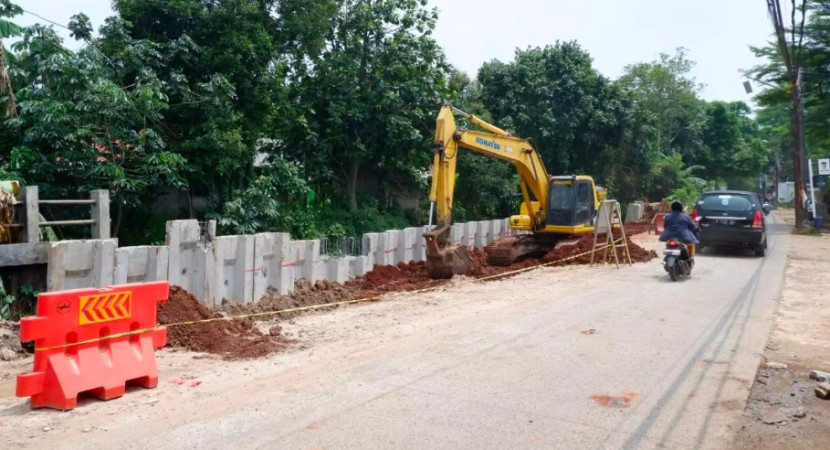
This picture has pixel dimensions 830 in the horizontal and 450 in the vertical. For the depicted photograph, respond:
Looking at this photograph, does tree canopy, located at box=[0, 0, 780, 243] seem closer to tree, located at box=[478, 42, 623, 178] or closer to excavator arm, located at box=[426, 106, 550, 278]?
A: tree, located at box=[478, 42, 623, 178]

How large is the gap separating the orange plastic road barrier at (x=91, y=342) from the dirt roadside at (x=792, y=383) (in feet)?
16.4

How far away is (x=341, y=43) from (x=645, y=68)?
36.3 meters

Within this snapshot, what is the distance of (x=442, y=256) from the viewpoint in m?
14.0

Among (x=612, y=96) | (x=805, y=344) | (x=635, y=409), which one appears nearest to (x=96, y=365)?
(x=635, y=409)

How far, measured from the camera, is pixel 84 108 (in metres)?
12.6

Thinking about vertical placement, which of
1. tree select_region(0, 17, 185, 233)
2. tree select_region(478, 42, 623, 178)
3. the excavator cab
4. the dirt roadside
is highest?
tree select_region(478, 42, 623, 178)

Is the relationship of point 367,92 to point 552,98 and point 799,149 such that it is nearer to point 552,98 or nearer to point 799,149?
point 552,98

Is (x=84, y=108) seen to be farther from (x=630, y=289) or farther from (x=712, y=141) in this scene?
(x=712, y=141)

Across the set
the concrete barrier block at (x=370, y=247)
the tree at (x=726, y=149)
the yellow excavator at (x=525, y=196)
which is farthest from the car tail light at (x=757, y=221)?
the tree at (x=726, y=149)

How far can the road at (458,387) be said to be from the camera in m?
5.09

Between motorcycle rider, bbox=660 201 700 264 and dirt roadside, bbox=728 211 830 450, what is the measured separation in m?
1.99

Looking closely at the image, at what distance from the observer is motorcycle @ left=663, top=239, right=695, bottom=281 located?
44.1ft

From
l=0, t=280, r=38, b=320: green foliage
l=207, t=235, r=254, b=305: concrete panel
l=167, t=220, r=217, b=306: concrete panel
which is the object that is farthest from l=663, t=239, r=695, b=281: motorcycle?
l=0, t=280, r=38, b=320: green foliage

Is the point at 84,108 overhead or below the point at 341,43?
below
